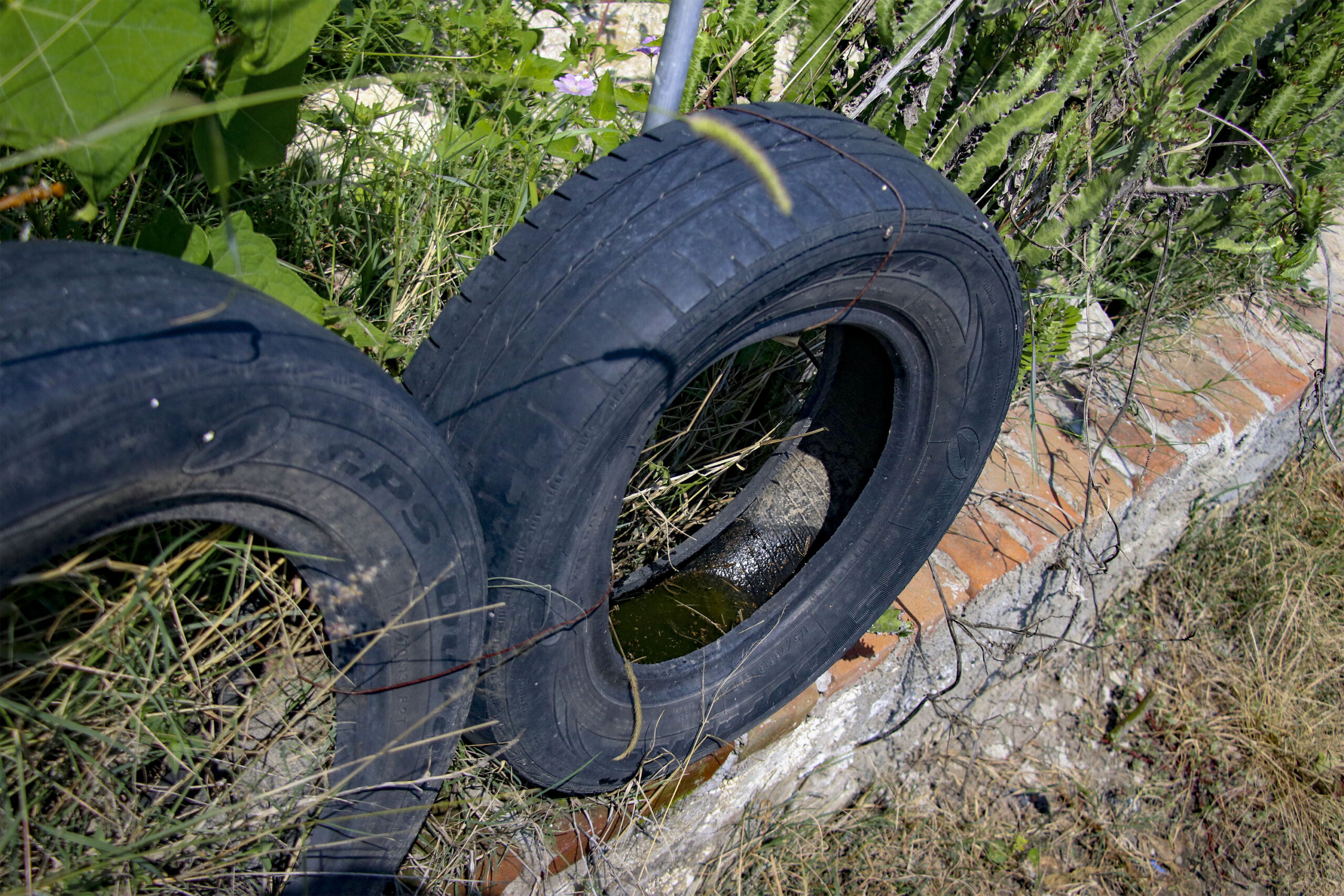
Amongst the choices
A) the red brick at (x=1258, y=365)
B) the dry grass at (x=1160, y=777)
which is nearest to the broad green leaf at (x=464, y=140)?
the dry grass at (x=1160, y=777)

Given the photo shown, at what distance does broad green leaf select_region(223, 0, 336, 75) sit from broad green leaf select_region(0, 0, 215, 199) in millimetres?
70

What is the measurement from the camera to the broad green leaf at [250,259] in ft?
4.11

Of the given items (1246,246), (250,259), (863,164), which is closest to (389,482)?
(250,259)

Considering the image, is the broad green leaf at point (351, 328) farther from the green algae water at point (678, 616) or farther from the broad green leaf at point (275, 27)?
the green algae water at point (678, 616)

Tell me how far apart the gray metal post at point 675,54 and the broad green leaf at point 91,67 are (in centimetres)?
67

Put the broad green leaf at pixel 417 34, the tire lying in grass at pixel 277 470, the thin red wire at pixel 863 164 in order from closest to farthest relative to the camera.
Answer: the tire lying in grass at pixel 277 470 → the thin red wire at pixel 863 164 → the broad green leaf at pixel 417 34

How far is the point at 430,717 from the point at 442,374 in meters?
0.49

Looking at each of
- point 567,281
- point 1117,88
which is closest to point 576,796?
point 567,281

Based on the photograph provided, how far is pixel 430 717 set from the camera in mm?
1188

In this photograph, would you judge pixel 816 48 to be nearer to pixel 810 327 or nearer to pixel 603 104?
pixel 603 104

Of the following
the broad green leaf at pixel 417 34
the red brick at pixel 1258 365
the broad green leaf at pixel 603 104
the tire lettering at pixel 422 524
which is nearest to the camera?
the tire lettering at pixel 422 524

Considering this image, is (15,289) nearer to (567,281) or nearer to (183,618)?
(183,618)

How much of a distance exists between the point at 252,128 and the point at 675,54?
26.9 inches

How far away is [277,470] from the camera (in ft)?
3.04
